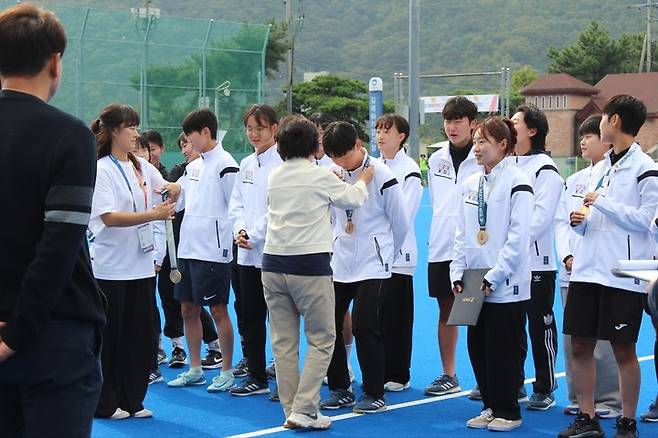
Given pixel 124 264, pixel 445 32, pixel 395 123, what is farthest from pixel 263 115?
pixel 445 32

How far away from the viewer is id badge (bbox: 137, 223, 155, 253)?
6.65 metres

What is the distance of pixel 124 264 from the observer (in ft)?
21.5

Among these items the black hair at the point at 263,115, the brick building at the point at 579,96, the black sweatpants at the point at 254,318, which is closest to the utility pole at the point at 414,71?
the black hair at the point at 263,115

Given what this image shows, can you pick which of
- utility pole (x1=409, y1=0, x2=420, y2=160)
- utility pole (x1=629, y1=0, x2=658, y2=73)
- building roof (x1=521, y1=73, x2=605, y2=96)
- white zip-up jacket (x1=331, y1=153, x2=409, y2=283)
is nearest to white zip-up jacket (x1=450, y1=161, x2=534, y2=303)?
white zip-up jacket (x1=331, y1=153, x2=409, y2=283)

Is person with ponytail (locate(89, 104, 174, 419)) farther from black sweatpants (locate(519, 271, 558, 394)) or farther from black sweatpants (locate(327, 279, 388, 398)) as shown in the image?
black sweatpants (locate(519, 271, 558, 394))

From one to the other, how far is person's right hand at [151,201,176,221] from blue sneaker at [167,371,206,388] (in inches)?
62.3

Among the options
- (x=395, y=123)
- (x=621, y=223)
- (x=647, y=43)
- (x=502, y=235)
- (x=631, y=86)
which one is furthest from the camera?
(x=647, y=43)

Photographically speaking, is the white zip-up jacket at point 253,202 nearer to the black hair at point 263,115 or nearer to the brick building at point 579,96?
the black hair at point 263,115

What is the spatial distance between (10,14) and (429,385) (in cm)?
506

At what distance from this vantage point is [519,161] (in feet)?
23.2

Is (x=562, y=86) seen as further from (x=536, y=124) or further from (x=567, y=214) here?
(x=567, y=214)

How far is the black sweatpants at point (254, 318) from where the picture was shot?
729cm

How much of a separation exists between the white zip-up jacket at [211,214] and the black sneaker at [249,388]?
0.90 m

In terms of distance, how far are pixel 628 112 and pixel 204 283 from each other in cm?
324
